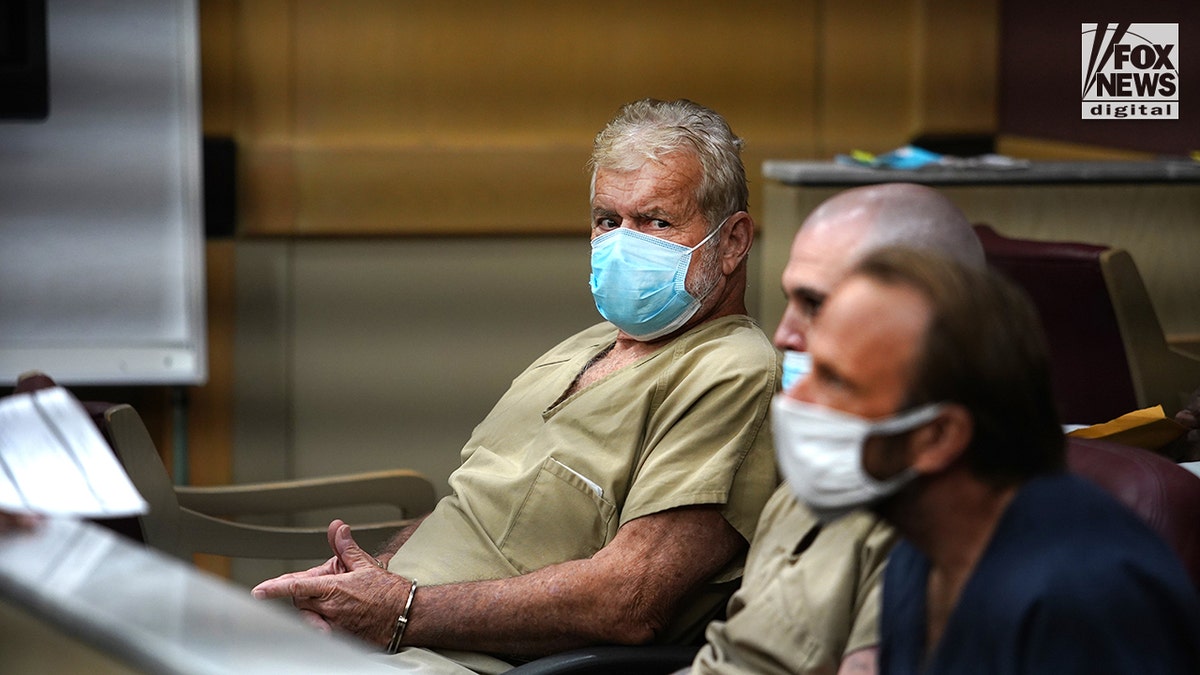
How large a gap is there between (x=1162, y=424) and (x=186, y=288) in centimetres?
252

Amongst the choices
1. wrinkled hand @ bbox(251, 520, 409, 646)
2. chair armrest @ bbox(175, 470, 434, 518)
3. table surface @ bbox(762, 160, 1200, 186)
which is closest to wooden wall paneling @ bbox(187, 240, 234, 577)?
chair armrest @ bbox(175, 470, 434, 518)

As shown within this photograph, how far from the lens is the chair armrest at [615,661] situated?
1.60 metres

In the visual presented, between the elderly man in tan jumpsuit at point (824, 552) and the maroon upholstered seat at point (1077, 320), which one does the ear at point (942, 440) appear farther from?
the maroon upholstered seat at point (1077, 320)

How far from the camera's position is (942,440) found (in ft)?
3.08

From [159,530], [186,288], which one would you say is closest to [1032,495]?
[159,530]

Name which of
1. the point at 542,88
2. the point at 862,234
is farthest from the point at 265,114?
the point at 862,234

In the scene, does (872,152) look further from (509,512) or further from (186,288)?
(509,512)

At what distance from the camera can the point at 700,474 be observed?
171cm

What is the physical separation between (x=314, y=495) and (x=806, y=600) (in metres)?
1.25

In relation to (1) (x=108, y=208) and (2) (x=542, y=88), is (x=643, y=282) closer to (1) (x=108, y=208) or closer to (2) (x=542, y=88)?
(2) (x=542, y=88)

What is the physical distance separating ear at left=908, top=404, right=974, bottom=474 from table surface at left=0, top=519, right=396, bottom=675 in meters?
0.40

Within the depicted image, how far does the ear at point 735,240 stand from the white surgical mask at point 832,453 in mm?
933

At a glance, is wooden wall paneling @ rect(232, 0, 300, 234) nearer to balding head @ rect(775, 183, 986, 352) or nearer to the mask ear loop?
the mask ear loop

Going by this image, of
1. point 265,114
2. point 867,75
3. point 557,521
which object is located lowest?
point 557,521
